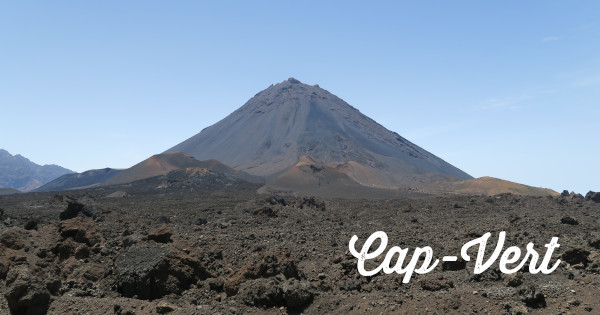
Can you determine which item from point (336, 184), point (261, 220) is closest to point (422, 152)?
point (336, 184)

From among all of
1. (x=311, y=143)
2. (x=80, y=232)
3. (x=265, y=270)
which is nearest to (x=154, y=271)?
(x=265, y=270)

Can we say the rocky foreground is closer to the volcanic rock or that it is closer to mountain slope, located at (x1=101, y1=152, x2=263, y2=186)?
the volcanic rock

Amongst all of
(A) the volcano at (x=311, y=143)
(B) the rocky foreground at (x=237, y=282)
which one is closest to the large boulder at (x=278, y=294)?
(B) the rocky foreground at (x=237, y=282)

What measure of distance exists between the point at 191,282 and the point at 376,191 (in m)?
57.4

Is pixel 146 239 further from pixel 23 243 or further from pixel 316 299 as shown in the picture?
pixel 316 299

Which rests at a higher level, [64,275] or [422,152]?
[422,152]

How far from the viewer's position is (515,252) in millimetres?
11078

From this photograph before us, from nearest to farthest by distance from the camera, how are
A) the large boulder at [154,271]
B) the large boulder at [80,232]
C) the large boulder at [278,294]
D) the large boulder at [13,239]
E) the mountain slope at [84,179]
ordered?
the large boulder at [278,294] < the large boulder at [154,271] < the large boulder at [13,239] < the large boulder at [80,232] < the mountain slope at [84,179]

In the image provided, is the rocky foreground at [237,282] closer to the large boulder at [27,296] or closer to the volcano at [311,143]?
the large boulder at [27,296]

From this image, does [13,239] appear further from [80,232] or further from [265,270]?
[265,270]

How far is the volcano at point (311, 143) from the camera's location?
102m

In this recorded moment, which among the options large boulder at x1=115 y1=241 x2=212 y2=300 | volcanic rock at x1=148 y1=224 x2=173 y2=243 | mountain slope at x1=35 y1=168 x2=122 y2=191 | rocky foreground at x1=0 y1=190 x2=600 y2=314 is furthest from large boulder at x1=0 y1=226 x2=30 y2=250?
mountain slope at x1=35 y1=168 x2=122 y2=191

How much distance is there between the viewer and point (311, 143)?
11888 centimetres

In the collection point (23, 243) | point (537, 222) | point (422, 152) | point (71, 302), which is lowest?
point (71, 302)
